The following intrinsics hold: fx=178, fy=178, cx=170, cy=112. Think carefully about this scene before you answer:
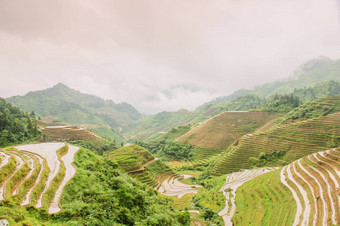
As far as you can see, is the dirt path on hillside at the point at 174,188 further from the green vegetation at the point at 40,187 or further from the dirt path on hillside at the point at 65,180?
the green vegetation at the point at 40,187

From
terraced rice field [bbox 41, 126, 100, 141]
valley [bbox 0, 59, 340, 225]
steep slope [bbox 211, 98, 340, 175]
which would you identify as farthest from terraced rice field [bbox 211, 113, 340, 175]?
terraced rice field [bbox 41, 126, 100, 141]

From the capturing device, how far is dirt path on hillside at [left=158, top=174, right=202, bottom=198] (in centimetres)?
4199

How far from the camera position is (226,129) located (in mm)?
89625

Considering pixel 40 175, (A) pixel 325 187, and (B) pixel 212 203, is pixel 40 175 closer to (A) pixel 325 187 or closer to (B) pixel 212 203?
(B) pixel 212 203

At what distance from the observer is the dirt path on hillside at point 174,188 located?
42.0m

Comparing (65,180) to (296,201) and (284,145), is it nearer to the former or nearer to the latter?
(296,201)

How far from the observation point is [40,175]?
656 inches

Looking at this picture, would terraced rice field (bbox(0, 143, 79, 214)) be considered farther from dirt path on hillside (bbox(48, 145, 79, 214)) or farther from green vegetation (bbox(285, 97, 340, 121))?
green vegetation (bbox(285, 97, 340, 121))

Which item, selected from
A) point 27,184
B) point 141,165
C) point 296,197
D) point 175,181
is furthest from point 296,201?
point 141,165

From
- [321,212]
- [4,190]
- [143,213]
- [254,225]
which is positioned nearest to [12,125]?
[4,190]

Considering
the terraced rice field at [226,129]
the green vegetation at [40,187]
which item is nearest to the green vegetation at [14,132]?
the green vegetation at [40,187]

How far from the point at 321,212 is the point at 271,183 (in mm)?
11787

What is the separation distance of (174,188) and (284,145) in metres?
35.2

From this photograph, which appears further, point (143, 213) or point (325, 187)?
point (325, 187)
